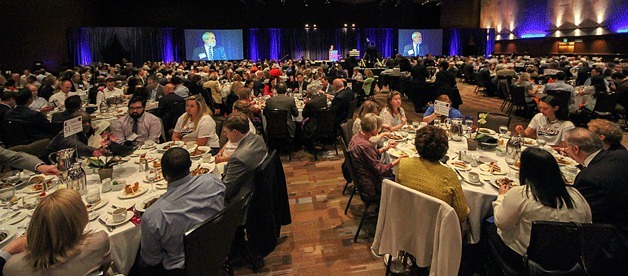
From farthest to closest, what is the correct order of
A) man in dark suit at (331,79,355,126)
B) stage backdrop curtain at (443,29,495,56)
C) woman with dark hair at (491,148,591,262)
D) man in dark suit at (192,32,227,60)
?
stage backdrop curtain at (443,29,495,56)
man in dark suit at (192,32,227,60)
man in dark suit at (331,79,355,126)
woman with dark hair at (491,148,591,262)

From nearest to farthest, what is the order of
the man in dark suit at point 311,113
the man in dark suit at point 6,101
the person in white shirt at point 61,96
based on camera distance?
the man in dark suit at point 6,101 < the man in dark suit at point 311,113 < the person in white shirt at point 61,96

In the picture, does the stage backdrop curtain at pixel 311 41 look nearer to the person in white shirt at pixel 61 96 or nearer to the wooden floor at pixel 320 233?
the person in white shirt at pixel 61 96

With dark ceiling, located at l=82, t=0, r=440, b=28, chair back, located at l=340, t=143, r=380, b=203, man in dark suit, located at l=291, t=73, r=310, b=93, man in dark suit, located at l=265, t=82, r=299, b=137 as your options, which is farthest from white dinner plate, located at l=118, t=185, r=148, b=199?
dark ceiling, located at l=82, t=0, r=440, b=28

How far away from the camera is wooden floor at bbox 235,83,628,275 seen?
3137 mm

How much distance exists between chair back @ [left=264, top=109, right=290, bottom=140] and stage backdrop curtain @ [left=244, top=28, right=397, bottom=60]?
15.9 metres

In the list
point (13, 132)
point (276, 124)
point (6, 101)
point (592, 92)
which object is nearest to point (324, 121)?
point (276, 124)

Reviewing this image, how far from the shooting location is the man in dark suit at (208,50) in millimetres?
20438

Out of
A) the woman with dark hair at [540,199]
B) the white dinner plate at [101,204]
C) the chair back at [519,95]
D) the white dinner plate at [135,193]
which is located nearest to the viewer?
the woman with dark hair at [540,199]

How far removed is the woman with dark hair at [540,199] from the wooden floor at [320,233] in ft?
4.41

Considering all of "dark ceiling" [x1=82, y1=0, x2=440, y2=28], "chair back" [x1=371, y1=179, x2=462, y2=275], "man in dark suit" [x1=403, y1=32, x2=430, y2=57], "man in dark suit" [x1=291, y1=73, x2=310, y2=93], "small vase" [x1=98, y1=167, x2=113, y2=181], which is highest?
"dark ceiling" [x1=82, y1=0, x2=440, y2=28]

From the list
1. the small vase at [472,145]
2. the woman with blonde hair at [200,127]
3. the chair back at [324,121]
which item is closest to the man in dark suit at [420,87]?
the chair back at [324,121]

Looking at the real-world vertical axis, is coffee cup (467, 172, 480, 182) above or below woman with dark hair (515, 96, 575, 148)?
below

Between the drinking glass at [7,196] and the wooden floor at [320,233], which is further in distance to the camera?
the wooden floor at [320,233]

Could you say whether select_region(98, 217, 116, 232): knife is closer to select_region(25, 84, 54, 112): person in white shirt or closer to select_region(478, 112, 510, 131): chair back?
select_region(478, 112, 510, 131): chair back
